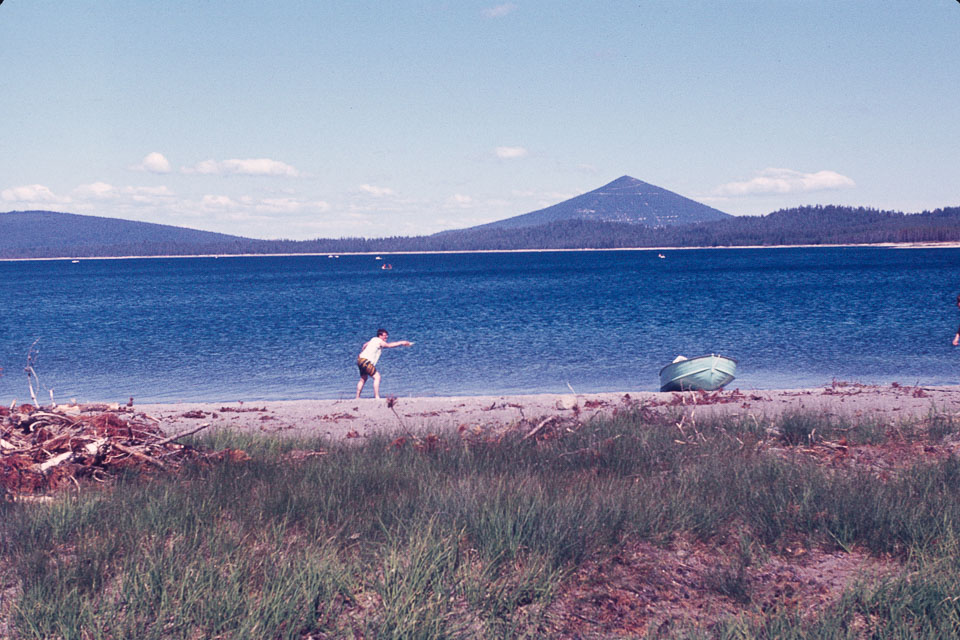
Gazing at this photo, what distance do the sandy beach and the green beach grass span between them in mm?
3717

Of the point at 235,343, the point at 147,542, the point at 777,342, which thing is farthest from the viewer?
the point at 235,343

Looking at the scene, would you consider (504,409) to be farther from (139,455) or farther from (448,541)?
(448,541)

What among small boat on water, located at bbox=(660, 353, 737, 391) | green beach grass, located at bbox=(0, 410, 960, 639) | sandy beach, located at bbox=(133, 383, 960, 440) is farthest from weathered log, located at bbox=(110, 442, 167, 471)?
small boat on water, located at bbox=(660, 353, 737, 391)

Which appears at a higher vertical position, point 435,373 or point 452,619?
point 452,619

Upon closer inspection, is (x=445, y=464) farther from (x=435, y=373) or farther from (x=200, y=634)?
(x=435, y=373)

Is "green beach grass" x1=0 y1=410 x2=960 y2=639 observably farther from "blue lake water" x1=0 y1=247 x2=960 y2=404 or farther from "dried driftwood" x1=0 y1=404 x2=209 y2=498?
"blue lake water" x1=0 y1=247 x2=960 y2=404

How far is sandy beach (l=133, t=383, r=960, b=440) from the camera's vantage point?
11.4 metres

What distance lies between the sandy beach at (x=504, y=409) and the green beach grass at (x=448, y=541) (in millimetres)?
3717

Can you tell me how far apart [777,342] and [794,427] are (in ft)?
79.4

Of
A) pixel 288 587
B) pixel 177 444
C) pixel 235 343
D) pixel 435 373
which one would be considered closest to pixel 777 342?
pixel 435 373

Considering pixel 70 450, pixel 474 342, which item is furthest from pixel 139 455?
pixel 474 342

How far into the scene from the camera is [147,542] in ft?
16.4

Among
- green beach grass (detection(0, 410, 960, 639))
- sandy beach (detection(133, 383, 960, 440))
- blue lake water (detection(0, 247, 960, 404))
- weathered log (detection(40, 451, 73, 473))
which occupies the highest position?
weathered log (detection(40, 451, 73, 473))

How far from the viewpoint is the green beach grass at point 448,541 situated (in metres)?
4.14
